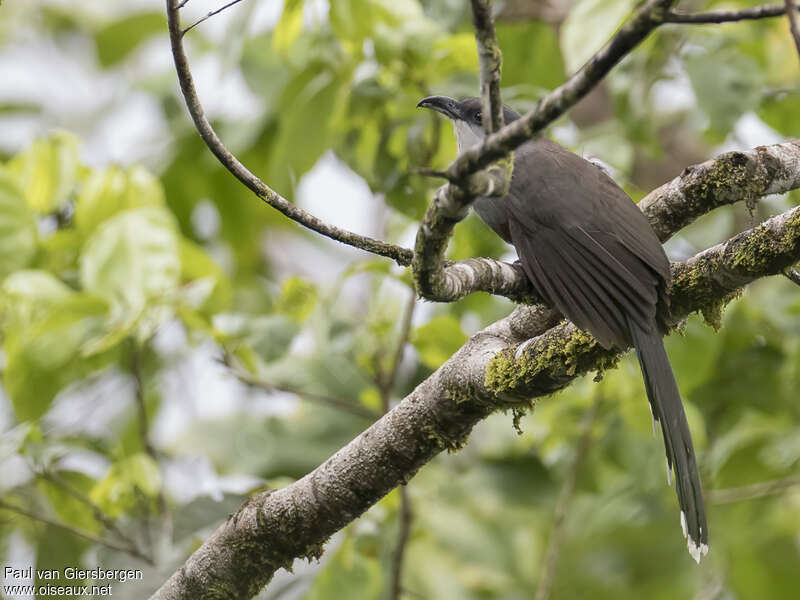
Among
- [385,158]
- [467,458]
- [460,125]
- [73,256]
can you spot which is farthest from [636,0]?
[467,458]

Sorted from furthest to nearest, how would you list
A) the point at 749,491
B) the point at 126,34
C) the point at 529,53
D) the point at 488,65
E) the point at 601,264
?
the point at 126,34
the point at 529,53
the point at 749,491
the point at 601,264
the point at 488,65

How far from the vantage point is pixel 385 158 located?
3.30 m

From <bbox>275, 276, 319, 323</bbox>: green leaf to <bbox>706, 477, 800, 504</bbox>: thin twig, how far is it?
1.80 meters

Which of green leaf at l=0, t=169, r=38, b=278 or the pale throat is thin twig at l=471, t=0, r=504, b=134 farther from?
green leaf at l=0, t=169, r=38, b=278

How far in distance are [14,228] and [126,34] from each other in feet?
6.70

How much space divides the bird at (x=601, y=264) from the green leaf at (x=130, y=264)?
3.33 ft

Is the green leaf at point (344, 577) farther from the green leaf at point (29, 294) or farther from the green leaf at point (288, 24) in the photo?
the green leaf at point (288, 24)

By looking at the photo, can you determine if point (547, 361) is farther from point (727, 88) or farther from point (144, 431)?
point (144, 431)

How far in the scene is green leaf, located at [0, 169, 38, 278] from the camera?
10.1 feet

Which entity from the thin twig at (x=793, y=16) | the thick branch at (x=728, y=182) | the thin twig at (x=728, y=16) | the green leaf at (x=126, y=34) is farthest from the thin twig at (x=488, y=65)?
the green leaf at (x=126, y=34)

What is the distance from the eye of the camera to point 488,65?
4.80 feet

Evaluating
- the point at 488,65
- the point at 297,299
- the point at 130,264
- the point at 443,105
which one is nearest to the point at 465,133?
the point at 443,105

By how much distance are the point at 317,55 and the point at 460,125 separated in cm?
61

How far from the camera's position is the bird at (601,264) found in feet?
8.05
